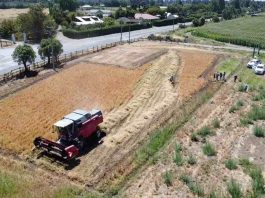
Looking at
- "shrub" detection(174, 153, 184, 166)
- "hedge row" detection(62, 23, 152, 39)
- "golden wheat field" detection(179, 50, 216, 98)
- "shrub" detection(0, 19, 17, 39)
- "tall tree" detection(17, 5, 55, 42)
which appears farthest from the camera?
"hedge row" detection(62, 23, 152, 39)

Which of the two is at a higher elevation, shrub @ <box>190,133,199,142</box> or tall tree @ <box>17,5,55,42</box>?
tall tree @ <box>17,5,55,42</box>

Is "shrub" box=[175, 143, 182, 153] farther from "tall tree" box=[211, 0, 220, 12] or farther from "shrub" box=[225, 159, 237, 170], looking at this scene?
"tall tree" box=[211, 0, 220, 12]

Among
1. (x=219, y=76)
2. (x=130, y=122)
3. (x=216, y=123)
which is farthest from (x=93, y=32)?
(x=216, y=123)

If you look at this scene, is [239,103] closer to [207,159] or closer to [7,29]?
[207,159]

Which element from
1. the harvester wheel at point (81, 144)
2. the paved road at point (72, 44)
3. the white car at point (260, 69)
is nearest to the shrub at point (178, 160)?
the harvester wheel at point (81, 144)

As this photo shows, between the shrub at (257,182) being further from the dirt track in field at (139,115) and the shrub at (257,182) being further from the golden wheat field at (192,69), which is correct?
the golden wheat field at (192,69)

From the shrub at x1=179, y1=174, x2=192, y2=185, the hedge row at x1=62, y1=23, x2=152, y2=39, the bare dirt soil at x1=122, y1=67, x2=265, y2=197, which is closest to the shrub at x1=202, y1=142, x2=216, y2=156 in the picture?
the bare dirt soil at x1=122, y1=67, x2=265, y2=197
